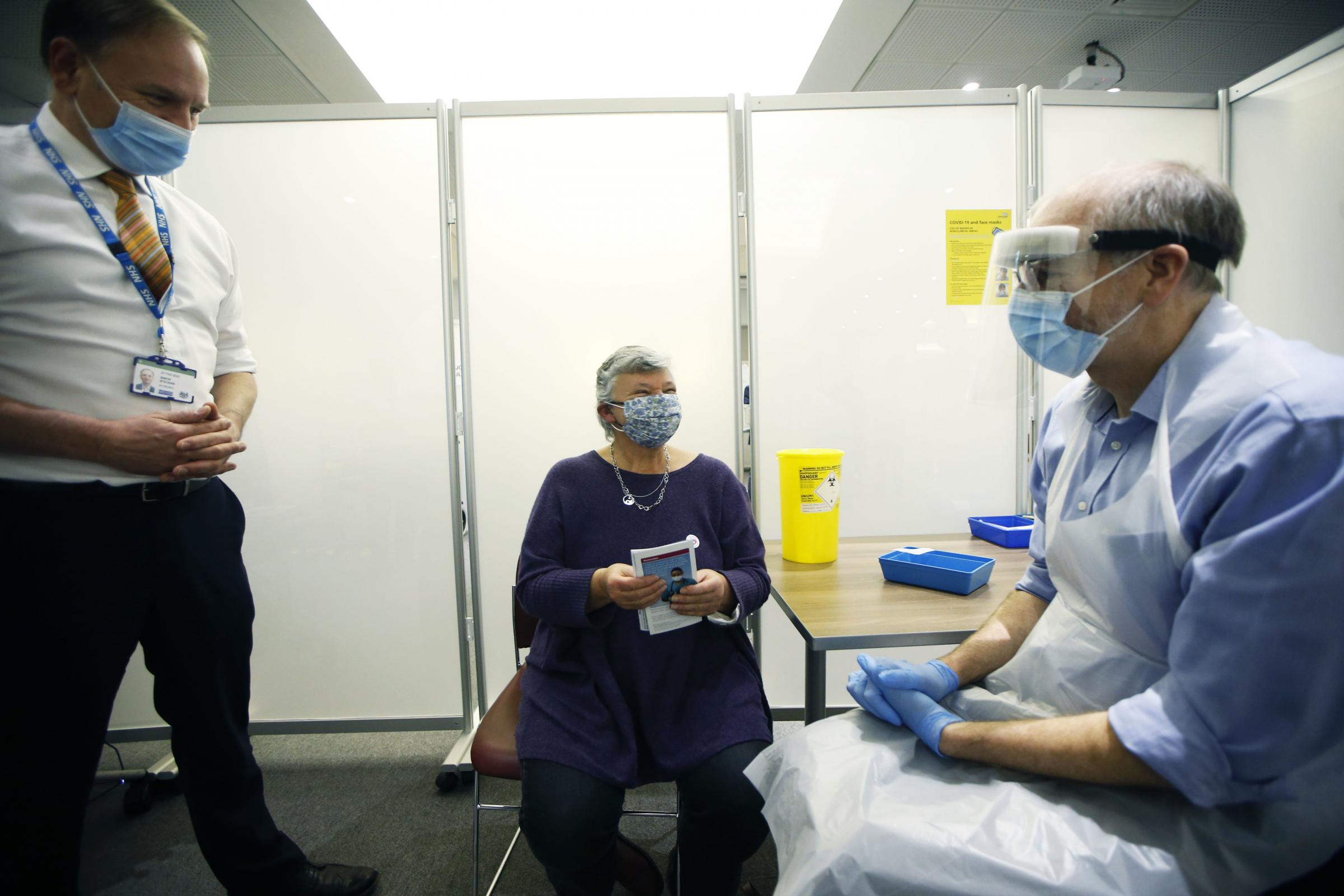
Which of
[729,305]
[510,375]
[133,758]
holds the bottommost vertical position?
[133,758]

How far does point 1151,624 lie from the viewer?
0.88m

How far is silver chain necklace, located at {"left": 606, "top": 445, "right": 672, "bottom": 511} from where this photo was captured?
158 cm

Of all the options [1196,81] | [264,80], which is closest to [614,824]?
[264,80]

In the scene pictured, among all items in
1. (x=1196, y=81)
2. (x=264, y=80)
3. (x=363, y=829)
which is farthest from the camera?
(x=1196, y=81)

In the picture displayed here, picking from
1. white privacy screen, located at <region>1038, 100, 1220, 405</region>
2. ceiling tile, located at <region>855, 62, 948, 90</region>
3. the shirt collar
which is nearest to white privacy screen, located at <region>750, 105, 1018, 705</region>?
white privacy screen, located at <region>1038, 100, 1220, 405</region>

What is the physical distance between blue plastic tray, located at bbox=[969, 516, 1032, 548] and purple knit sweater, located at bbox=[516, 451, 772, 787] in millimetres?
954

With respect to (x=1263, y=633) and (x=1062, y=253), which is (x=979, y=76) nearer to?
(x=1062, y=253)

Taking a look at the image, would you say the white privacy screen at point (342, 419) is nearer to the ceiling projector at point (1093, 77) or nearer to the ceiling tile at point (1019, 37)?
the ceiling tile at point (1019, 37)

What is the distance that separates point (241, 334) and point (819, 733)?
1673 millimetres

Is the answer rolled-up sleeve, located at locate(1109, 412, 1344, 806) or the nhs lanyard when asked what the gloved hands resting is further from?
the nhs lanyard

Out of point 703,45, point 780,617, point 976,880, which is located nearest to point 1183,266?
point 976,880

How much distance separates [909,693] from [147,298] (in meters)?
1.67

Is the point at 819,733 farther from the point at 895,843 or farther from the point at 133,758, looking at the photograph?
the point at 133,758

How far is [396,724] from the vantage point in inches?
97.0
